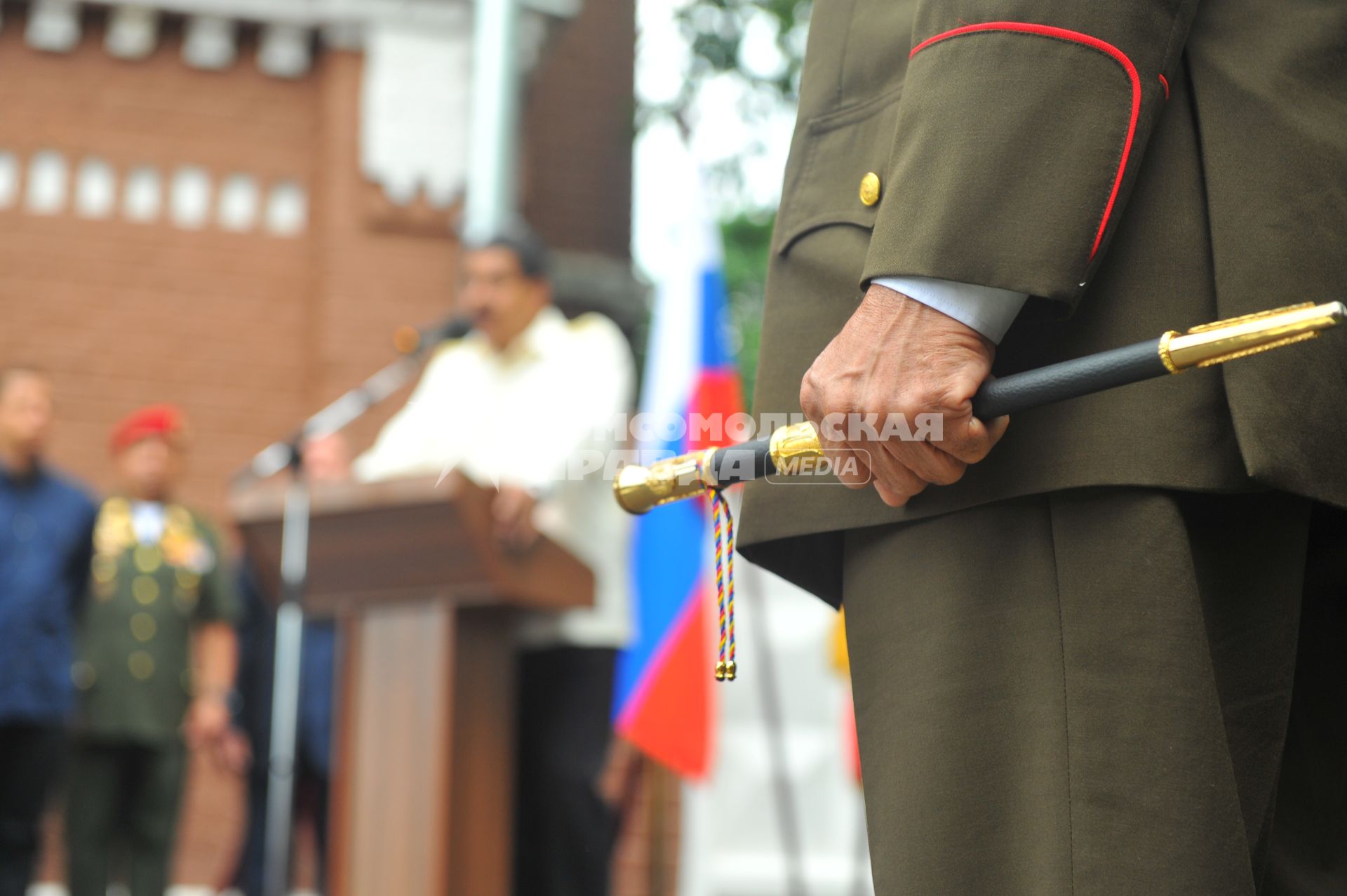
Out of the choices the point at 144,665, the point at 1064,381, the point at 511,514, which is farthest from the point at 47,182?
the point at 1064,381

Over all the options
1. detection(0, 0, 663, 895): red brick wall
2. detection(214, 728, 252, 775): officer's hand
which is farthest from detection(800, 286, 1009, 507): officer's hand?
detection(0, 0, 663, 895): red brick wall

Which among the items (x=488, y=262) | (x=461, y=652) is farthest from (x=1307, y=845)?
(x=488, y=262)

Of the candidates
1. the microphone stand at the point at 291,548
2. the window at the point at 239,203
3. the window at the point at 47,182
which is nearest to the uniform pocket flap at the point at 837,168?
the microphone stand at the point at 291,548

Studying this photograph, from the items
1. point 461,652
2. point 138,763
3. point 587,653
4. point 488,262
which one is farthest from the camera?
point 138,763

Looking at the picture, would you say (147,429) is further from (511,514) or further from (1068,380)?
(1068,380)

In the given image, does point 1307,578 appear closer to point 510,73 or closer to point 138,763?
point 138,763

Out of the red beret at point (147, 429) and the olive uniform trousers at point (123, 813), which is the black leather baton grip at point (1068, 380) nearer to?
the olive uniform trousers at point (123, 813)

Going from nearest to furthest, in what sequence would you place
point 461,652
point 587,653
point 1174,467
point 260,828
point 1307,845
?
point 1174,467 → point 1307,845 → point 461,652 → point 587,653 → point 260,828

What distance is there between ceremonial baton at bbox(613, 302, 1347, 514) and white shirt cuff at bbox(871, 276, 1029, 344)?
0.16 feet

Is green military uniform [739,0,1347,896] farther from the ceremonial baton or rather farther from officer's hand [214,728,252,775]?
officer's hand [214,728,252,775]

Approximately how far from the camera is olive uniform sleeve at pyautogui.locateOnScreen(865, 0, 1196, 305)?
119cm

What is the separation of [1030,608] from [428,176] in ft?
18.5

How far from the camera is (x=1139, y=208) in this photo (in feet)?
4.07

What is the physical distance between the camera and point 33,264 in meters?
6.19
